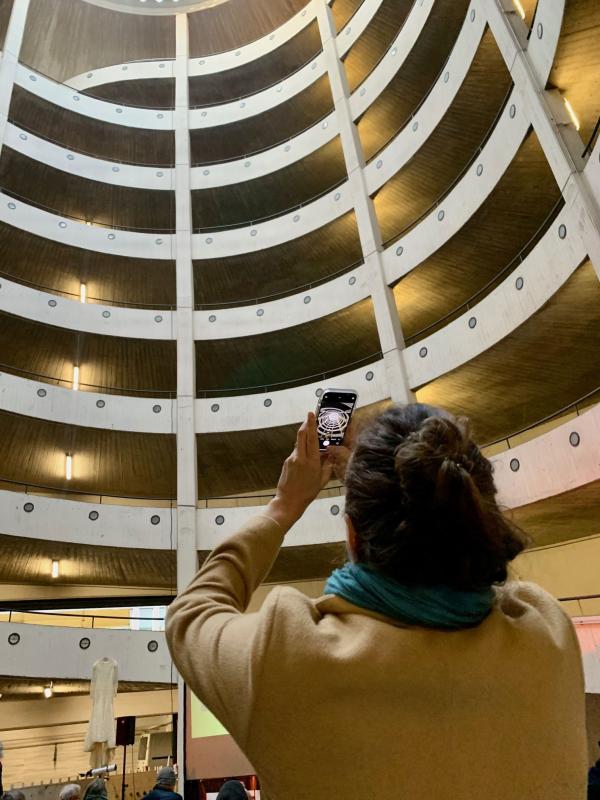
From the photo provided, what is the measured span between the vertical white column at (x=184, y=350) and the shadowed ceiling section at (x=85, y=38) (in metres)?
1.34

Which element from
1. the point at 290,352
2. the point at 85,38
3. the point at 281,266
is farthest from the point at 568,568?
the point at 85,38

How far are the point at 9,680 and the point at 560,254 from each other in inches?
581

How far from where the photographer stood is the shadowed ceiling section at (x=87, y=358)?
16.9 metres

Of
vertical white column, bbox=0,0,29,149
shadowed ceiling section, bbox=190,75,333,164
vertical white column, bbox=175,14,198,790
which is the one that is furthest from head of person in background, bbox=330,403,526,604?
shadowed ceiling section, bbox=190,75,333,164

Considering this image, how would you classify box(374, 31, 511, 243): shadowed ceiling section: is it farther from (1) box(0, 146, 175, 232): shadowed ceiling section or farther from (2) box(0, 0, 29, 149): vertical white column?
(2) box(0, 0, 29, 149): vertical white column

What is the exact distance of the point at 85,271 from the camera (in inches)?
737

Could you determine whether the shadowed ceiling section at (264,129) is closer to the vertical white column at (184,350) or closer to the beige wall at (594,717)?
the vertical white column at (184,350)

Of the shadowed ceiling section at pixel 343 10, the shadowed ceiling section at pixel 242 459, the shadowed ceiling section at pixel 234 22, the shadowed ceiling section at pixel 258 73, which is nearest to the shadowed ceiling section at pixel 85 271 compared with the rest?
the shadowed ceiling section at pixel 242 459

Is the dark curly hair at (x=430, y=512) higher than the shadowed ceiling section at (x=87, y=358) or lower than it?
lower

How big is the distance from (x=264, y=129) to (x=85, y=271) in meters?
8.46

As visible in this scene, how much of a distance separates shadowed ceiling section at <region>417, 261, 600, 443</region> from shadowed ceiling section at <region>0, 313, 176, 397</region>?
882cm

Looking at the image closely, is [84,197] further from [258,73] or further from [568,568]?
[568,568]

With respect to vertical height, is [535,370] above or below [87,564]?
above

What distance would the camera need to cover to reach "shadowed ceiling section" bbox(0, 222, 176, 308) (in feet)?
57.6
